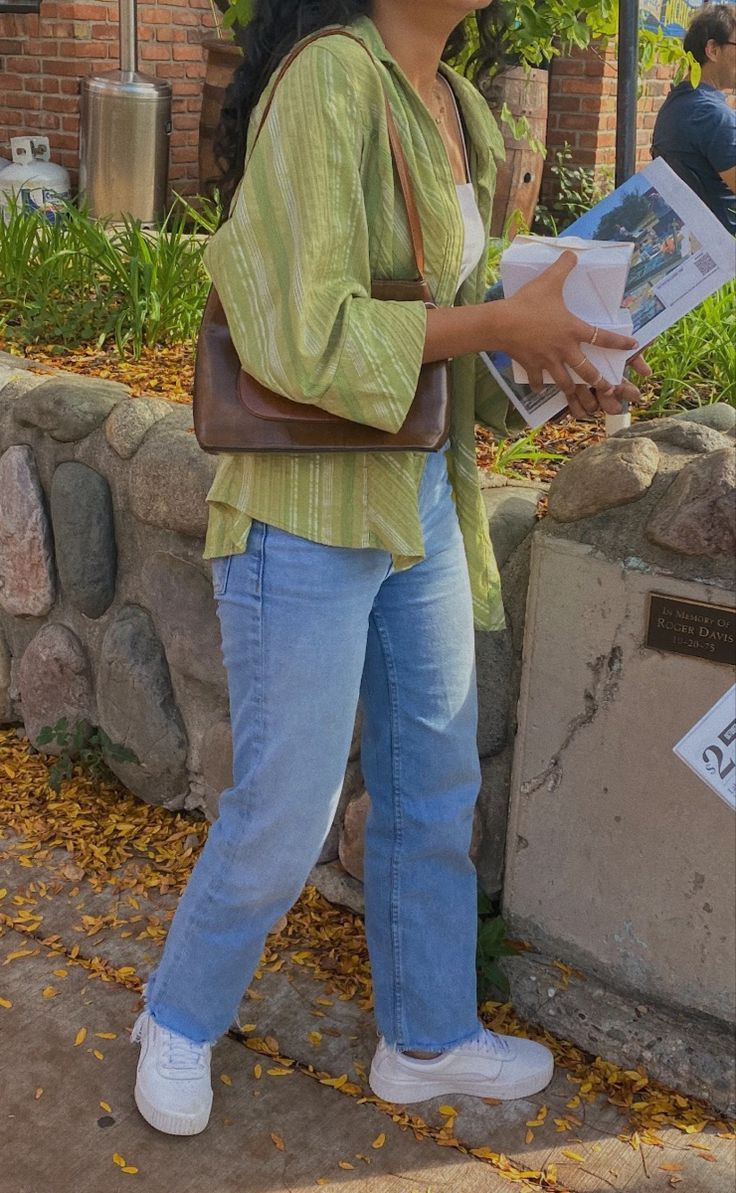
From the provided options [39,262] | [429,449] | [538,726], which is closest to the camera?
[429,449]

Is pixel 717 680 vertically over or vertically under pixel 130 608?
over

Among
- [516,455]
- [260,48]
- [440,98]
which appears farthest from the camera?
[516,455]

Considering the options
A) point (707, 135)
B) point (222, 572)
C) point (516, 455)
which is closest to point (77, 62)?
point (707, 135)

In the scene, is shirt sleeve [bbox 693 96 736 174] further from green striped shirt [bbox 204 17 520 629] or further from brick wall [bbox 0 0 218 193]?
brick wall [bbox 0 0 218 193]

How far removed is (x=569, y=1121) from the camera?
8.04 feet

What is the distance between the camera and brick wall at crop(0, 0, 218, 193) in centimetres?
738

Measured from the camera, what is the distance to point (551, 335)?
199 cm

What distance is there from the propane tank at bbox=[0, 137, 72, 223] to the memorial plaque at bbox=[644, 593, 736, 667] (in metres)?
4.94

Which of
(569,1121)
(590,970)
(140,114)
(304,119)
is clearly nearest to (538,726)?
(590,970)

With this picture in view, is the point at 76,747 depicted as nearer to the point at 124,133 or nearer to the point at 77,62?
the point at 124,133

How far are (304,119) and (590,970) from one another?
1.63 m

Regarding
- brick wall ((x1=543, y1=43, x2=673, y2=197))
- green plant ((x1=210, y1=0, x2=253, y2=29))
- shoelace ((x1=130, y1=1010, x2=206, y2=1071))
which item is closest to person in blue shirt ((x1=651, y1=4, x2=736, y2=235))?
green plant ((x1=210, y1=0, x2=253, y2=29))

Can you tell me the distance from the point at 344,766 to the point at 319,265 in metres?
0.80

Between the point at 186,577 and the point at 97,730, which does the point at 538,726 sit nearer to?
the point at 186,577
